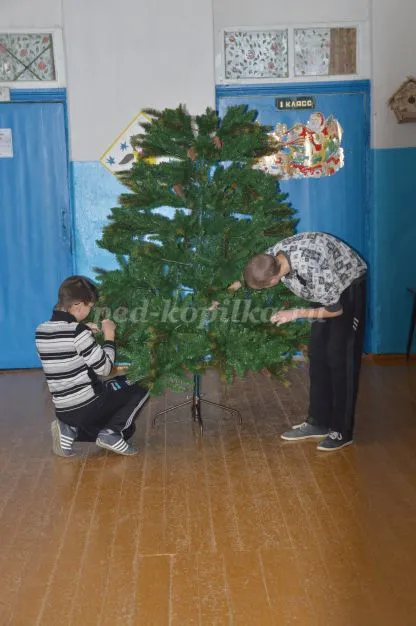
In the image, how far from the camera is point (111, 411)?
3.88 m

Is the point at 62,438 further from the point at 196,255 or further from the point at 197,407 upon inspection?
the point at 196,255

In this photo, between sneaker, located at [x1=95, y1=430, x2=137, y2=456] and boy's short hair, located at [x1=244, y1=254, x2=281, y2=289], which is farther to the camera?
sneaker, located at [x1=95, y1=430, x2=137, y2=456]

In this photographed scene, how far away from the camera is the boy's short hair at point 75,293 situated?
372 centimetres

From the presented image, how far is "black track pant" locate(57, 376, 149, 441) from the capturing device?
3.80 metres

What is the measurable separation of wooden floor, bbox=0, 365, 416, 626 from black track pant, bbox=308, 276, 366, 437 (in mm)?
218

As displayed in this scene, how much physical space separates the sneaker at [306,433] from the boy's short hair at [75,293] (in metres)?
1.28

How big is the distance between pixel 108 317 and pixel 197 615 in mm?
1961

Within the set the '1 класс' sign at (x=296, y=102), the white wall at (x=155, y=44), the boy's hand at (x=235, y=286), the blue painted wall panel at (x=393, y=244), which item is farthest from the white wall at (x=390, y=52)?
the boy's hand at (x=235, y=286)

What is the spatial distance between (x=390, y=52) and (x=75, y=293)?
11.2 feet

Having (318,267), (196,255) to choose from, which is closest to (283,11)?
(196,255)

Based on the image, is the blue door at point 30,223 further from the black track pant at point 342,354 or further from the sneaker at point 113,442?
the black track pant at point 342,354

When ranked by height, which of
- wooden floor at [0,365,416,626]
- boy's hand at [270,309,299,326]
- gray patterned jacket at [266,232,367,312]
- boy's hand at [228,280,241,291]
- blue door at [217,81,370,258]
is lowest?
wooden floor at [0,365,416,626]

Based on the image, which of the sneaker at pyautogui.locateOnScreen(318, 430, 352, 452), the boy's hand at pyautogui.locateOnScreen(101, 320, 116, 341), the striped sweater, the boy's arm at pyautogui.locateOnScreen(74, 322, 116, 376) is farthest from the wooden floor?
the boy's hand at pyautogui.locateOnScreen(101, 320, 116, 341)

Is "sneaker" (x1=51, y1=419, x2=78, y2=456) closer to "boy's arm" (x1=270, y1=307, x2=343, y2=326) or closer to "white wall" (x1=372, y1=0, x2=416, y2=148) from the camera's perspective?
"boy's arm" (x1=270, y1=307, x2=343, y2=326)
